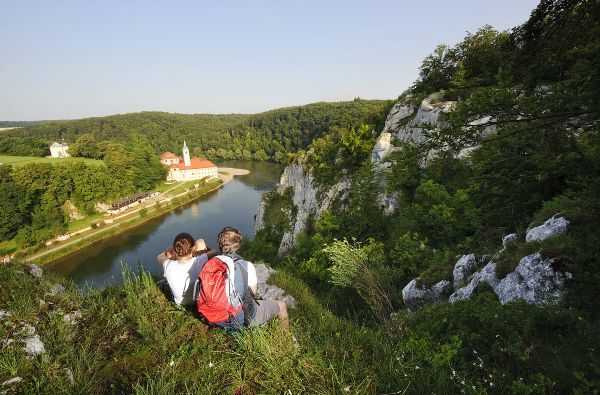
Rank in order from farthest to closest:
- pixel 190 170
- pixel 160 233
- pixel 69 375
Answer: pixel 190 170, pixel 160 233, pixel 69 375

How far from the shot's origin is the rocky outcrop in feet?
13.9

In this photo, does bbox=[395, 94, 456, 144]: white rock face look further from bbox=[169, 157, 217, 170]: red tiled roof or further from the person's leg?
bbox=[169, 157, 217, 170]: red tiled roof

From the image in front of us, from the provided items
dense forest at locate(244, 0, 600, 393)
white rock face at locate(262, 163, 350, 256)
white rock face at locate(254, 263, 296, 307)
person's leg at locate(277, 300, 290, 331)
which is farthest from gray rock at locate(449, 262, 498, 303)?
white rock face at locate(262, 163, 350, 256)

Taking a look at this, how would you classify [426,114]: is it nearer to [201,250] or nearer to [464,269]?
[464,269]

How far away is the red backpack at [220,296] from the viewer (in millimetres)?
2947

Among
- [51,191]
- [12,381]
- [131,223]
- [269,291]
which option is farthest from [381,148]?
[51,191]

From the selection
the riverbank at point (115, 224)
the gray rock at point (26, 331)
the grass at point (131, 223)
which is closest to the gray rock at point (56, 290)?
the gray rock at point (26, 331)

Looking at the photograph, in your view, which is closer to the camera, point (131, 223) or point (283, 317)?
point (283, 317)

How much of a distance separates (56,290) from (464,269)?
711 centimetres

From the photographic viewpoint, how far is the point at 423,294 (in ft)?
21.9

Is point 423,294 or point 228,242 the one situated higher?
point 228,242

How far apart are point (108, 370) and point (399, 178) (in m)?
4.30

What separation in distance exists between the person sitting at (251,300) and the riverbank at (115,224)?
3428 centimetres

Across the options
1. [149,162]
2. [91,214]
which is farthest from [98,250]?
[149,162]
